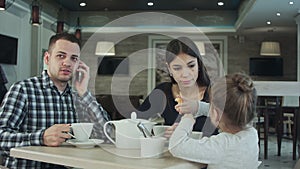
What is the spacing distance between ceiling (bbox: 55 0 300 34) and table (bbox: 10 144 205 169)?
6.65 metres

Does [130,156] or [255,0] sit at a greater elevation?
[255,0]

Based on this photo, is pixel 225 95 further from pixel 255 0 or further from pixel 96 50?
pixel 96 50

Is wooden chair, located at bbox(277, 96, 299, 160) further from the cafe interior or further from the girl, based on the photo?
the girl

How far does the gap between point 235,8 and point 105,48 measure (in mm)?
3581

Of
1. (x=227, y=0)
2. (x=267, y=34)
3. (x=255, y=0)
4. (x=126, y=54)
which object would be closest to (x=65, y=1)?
(x=126, y=54)

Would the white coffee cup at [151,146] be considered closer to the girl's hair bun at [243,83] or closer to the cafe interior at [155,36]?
the girl's hair bun at [243,83]

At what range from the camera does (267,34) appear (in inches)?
454

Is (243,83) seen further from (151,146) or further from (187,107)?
(151,146)

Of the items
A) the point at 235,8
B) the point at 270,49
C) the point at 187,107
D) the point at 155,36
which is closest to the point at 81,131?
the point at 187,107

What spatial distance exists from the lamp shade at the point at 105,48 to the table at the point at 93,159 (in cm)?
972

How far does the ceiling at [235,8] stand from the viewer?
8.09 m

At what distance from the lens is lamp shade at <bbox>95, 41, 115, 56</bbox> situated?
439 inches

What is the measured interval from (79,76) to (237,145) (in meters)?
0.81

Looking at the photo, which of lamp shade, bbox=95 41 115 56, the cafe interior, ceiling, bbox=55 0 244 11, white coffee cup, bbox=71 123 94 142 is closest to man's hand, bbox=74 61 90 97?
white coffee cup, bbox=71 123 94 142
